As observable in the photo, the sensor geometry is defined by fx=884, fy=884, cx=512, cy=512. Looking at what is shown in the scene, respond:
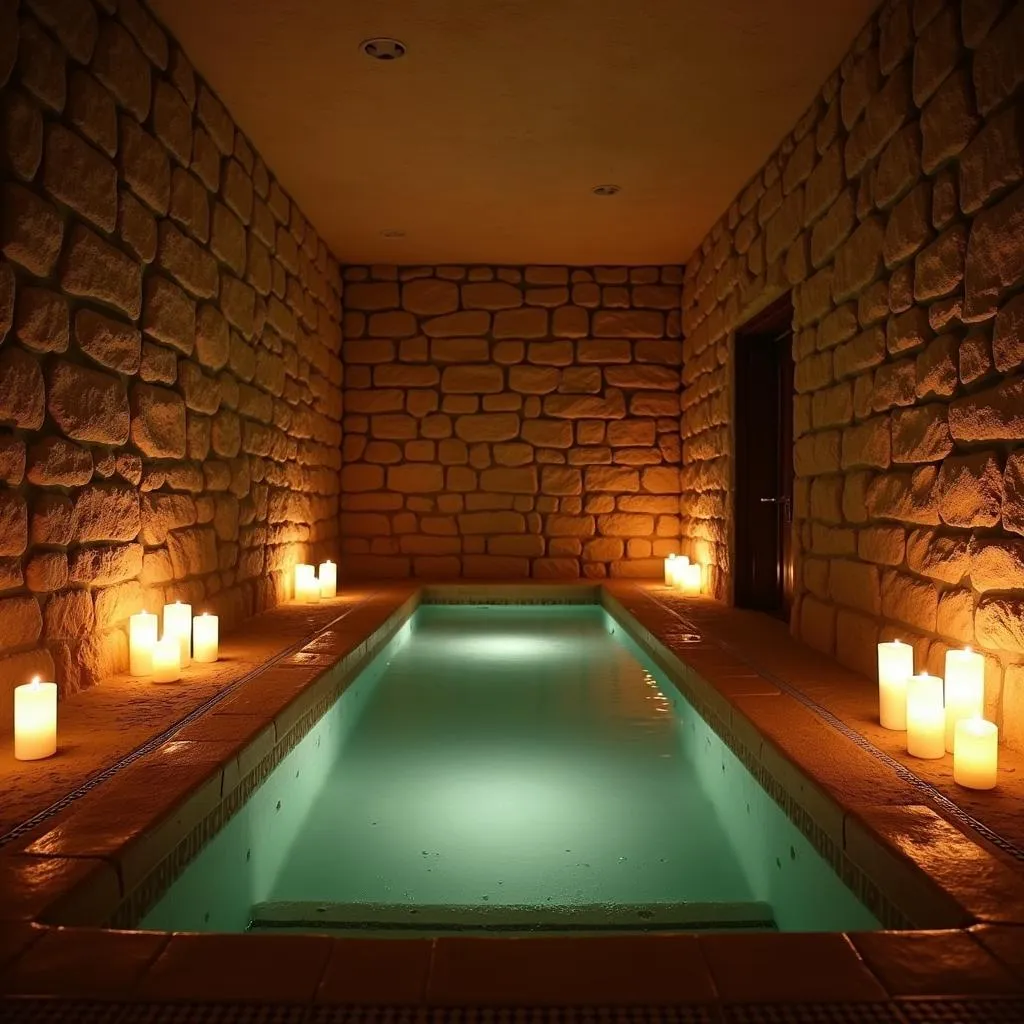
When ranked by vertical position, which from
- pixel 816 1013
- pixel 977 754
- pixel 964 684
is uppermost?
pixel 964 684

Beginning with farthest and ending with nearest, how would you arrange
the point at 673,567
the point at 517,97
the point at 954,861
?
the point at 673,567 → the point at 517,97 → the point at 954,861

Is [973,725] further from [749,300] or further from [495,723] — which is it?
[749,300]

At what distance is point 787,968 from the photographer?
128 centimetres

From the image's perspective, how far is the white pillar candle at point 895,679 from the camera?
2.44 meters

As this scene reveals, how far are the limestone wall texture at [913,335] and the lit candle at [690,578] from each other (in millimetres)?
1978

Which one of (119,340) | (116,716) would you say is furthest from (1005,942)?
(119,340)

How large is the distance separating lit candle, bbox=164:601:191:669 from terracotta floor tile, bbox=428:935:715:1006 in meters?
2.19

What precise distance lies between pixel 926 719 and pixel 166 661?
236 centimetres

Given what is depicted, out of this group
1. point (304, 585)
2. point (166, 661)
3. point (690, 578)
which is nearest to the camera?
point (166, 661)

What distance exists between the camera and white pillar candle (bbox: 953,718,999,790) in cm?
195

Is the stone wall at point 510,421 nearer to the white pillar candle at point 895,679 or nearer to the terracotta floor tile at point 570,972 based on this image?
the white pillar candle at point 895,679

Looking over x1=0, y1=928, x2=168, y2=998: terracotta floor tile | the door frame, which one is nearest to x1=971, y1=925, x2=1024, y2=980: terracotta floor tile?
x1=0, y1=928, x2=168, y2=998: terracotta floor tile

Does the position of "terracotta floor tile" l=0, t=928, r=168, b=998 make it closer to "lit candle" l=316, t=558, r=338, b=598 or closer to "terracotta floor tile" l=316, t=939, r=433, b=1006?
"terracotta floor tile" l=316, t=939, r=433, b=1006

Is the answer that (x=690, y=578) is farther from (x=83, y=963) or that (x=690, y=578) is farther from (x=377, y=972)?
(x=83, y=963)
